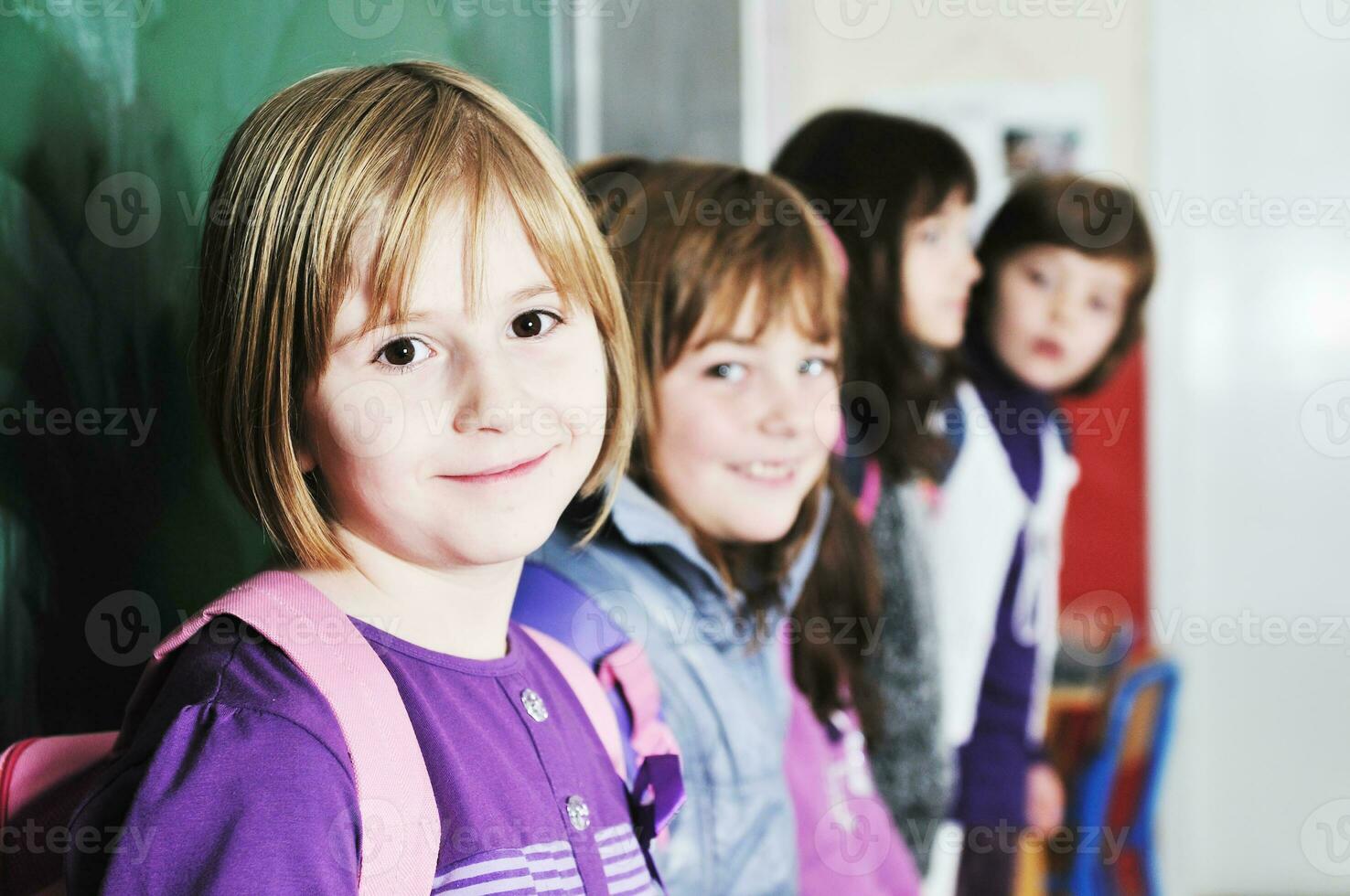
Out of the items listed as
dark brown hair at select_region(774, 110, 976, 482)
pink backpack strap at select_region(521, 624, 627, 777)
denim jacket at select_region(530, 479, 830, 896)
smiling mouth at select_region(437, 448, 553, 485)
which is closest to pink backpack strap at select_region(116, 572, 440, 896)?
smiling mouth at select_region(437, 448, 553, 485)

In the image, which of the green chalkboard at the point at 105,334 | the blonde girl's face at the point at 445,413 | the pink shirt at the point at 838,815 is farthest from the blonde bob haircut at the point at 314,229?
the pink shirt at the point at 838,815

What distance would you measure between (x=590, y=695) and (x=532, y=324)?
10.4 inches

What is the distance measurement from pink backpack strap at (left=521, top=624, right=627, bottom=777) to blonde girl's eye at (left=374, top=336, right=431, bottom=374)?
0.82ft

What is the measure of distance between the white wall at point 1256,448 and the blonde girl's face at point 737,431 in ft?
2.03

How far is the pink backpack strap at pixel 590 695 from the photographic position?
33.1 inches

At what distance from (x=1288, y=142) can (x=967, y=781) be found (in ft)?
2.87

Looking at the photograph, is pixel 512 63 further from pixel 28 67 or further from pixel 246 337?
pixel 246 337

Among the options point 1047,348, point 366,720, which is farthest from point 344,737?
point 1047,348

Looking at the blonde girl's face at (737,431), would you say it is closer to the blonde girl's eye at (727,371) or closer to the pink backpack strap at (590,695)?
the blonde girl's eye at (727,371)

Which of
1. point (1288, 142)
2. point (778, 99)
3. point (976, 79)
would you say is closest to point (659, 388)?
point (778, 99)

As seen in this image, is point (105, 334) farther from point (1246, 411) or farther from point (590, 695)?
point (1246, 411)

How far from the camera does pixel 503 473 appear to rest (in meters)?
0.71

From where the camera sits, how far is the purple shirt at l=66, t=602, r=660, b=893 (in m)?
0.53

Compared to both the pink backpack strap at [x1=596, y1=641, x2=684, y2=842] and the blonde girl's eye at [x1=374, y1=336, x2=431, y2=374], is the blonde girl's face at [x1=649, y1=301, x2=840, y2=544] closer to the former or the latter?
the pink backpack strap at [x1=596, y1=641, x2=684, y2=842]
